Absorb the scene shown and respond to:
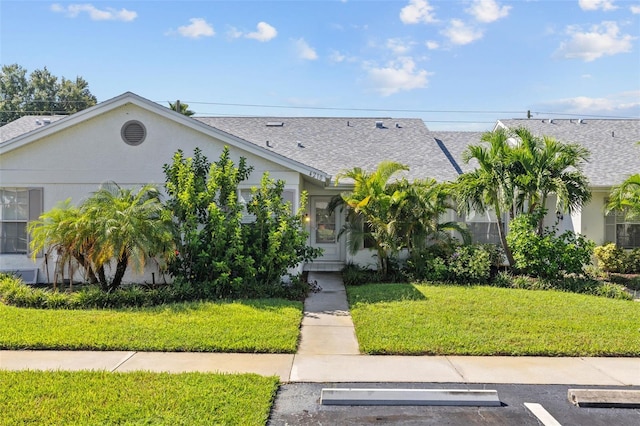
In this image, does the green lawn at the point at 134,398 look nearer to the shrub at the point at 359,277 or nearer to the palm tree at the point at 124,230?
the palm tree at the point at 124,230

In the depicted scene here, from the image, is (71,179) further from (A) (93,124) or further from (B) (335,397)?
(B) (335,397)

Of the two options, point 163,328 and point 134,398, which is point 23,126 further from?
point 134,398

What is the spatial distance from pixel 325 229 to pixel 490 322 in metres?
7.18

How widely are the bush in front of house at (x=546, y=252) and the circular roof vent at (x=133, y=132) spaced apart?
32.5 ft

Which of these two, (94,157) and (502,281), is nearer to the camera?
(94,157)

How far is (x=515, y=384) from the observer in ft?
16.8

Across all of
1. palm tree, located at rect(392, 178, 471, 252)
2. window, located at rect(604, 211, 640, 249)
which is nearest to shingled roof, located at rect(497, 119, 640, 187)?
window, located at rect(604, 211, 640, 249)

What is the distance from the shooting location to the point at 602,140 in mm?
16078

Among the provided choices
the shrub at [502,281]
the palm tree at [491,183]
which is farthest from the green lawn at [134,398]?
the palm tree at [491,183]

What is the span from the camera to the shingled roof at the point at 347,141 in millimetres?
14094

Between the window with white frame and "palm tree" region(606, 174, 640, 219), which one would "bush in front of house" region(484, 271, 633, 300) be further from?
the window with white frame

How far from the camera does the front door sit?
13828mm

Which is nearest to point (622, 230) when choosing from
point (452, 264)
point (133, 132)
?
point (452, 264)

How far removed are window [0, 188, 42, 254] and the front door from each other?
7531 mm
